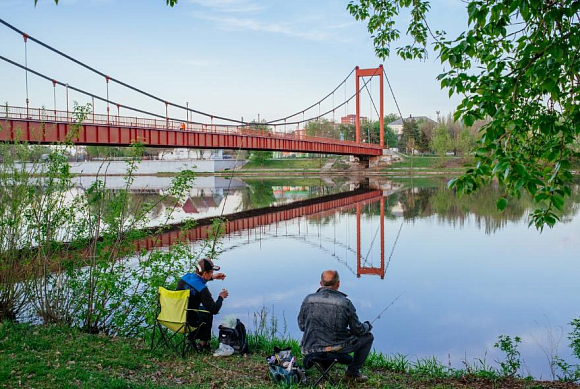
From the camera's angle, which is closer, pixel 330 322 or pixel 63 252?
pixel 330 322

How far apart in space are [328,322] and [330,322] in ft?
0.07

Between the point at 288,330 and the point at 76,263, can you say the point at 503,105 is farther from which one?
the point at 76,263

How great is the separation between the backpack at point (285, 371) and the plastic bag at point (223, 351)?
1.03 meters

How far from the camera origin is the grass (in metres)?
85.8

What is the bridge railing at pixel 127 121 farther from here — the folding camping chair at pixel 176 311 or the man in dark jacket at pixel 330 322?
the man in dark jacket at pixel 330 322

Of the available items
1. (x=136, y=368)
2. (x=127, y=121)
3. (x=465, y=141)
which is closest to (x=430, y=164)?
(x=465, y=141)

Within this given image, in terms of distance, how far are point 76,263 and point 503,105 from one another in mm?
7188

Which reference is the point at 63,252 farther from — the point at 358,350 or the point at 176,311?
the point at 358,350

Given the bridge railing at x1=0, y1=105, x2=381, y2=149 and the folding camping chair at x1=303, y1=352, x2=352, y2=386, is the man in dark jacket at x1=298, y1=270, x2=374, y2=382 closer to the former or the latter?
the folding camping chair at x1=303, y1=352, x2=352, y2=386

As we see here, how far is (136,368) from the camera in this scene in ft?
20.4

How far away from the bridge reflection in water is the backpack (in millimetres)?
8843

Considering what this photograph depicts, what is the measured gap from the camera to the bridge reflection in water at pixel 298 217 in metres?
17.6

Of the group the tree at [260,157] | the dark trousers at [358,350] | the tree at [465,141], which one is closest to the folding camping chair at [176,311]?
the dark trousers at [358,350]

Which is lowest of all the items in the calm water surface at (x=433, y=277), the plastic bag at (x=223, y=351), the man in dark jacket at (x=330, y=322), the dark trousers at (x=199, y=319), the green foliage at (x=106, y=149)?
the calm water surface at (x=433, y=277)
